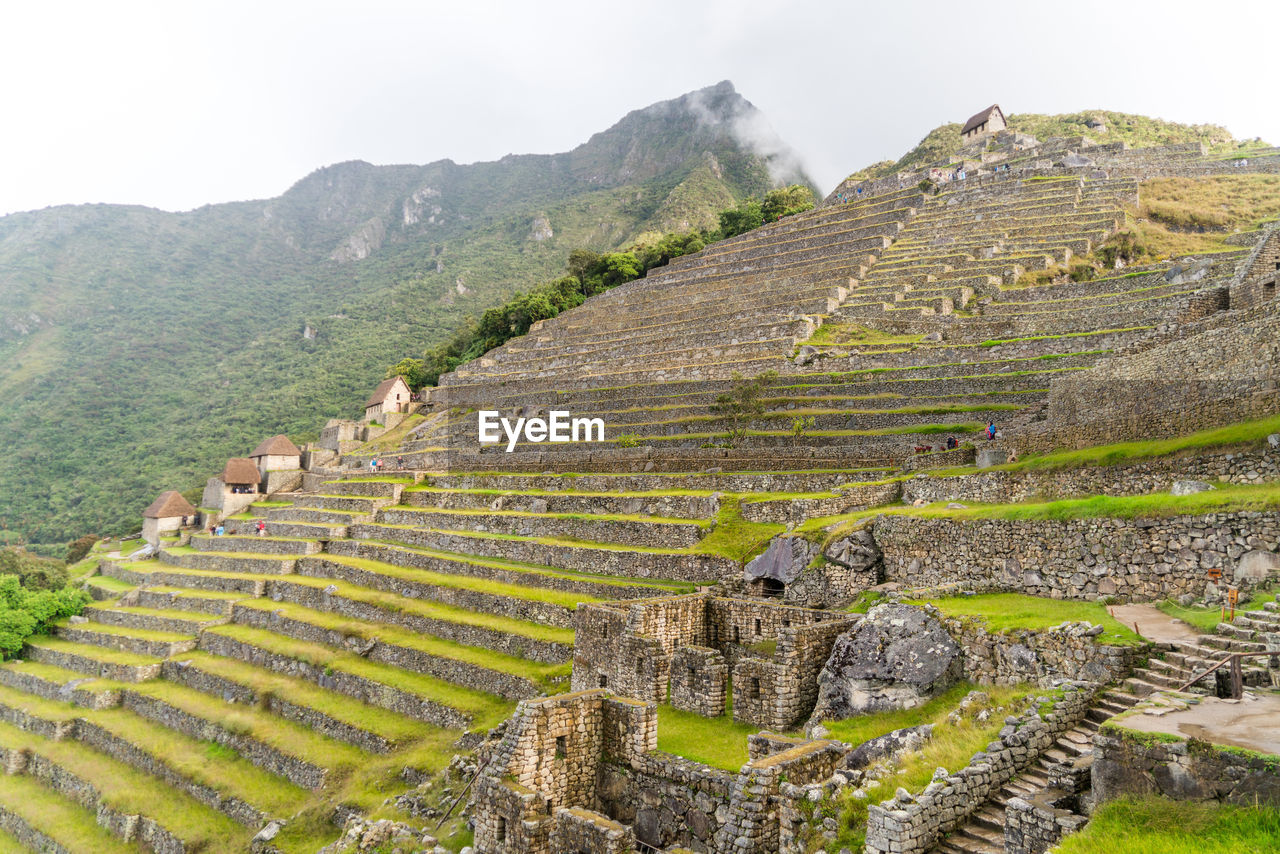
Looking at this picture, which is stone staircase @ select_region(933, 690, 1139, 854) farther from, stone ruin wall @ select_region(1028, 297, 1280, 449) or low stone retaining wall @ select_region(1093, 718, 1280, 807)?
stone ruin wall @ select_region(1028, 297, 1280, 449)

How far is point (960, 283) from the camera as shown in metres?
37.4

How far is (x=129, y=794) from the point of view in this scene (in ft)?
68.3

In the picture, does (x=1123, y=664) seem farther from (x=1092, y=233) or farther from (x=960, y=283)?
(x=1092, y=233)

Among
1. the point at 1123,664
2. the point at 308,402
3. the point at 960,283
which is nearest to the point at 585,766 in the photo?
the point at 1123,664

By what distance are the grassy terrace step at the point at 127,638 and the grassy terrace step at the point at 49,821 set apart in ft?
16.8

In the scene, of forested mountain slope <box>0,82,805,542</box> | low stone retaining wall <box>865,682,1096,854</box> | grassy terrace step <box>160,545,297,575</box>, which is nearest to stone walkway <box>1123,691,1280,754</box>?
low stone retaining wall <box>865,682,1096,854</box>

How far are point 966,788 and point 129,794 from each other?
2292 cm

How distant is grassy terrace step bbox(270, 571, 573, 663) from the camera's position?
18656mm

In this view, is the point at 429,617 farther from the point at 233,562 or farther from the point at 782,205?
the point at 782,205

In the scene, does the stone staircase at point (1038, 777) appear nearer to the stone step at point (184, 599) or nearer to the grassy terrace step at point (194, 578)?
the stone step at point (184, 599)

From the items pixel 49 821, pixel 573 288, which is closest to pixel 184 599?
pixel 49 821

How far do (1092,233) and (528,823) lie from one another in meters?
40.9

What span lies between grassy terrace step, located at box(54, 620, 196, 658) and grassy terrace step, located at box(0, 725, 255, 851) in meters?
3.81

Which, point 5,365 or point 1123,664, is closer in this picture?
point 1123,664
